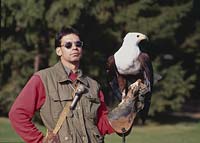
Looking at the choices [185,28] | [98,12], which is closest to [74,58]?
[98,12]

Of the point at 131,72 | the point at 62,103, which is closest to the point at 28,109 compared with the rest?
the point at 62,103

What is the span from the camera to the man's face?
491 centimetres

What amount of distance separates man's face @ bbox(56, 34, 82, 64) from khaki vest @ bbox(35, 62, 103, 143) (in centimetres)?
10

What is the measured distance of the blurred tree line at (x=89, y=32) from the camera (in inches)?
936

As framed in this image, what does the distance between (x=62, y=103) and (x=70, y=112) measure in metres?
0.10

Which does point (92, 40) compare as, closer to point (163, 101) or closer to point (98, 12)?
point (98, 12)

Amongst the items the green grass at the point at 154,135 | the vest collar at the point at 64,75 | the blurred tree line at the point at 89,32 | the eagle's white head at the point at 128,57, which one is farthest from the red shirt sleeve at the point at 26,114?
the blurred tree line at the point at 89,32

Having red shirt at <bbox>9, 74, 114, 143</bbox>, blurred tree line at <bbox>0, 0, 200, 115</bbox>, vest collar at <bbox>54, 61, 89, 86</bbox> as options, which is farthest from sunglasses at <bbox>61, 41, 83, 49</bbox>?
blurred tree line at <bbox>0, 0, 200, 115</bbox>

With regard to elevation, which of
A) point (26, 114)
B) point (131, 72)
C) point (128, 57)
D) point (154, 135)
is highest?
point (128, 57)

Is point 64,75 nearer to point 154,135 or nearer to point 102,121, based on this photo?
point 102,121

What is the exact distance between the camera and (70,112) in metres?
4.79

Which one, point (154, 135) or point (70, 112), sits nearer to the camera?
point (70, 112)

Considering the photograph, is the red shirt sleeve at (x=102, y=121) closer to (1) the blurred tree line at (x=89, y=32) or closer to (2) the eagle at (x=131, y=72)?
(2) the eagle at (x=131, y=72)

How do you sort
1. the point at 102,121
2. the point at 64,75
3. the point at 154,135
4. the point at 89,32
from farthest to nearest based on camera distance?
the point at 89,32 → the point at 154,135 → the point at 102,121 → the point at 64,75
